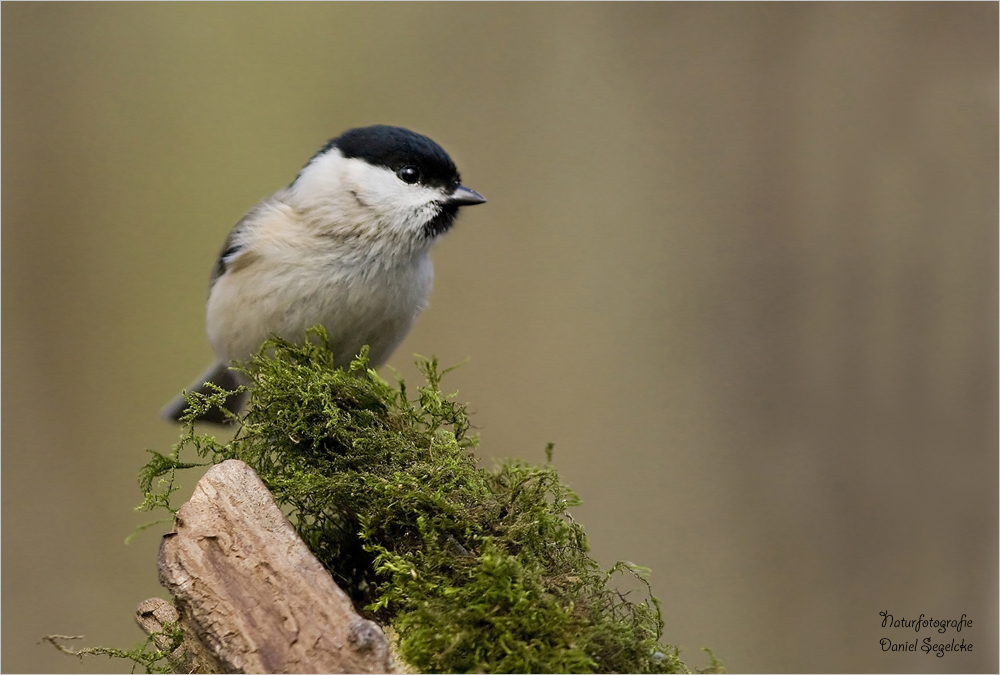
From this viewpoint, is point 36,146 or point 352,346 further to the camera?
point 36,146

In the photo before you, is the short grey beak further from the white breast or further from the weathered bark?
the weathered bark

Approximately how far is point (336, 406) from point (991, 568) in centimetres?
289

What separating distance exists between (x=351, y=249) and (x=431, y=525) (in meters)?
0.94

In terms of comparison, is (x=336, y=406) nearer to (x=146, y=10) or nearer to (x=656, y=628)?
(x=656, y=628)

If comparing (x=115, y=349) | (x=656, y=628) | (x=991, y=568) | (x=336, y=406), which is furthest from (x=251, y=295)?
(x=991, y=568)

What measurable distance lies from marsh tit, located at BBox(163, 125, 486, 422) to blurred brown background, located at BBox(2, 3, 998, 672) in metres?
0.96

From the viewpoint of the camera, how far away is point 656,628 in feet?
3.81

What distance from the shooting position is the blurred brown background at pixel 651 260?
10.3 ft

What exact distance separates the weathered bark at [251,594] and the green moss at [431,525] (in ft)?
0.25

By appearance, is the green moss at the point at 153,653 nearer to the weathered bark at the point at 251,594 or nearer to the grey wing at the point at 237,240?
the weathered bark at the point at 251,594

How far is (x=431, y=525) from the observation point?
3.96 feet

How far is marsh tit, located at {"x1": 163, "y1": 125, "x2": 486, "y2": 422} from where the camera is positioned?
76.4 inches
